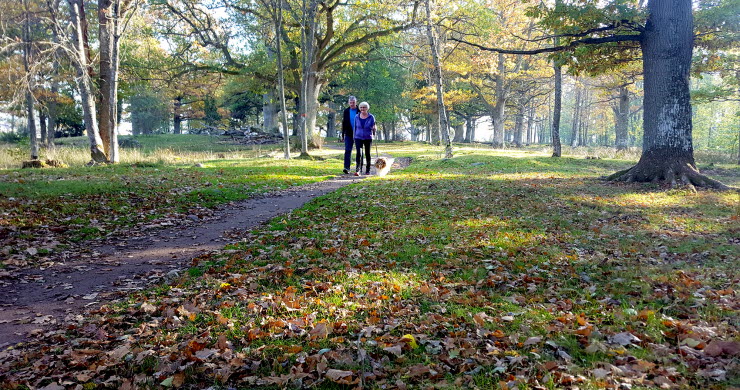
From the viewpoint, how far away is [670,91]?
34.5 ft

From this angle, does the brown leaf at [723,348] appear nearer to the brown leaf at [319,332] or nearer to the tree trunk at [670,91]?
the brown leaf at [319,332]

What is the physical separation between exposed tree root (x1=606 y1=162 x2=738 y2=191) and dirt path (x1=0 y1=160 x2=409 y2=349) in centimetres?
1021

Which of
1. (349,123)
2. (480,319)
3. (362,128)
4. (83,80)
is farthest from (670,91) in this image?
(83,80)

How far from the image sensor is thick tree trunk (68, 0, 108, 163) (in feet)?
46.9

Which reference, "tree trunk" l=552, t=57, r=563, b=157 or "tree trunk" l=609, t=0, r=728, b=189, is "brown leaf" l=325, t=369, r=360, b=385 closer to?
"tree trunk" l=609, t=0, r=728, b=189

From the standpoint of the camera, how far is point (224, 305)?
4039 millimetres

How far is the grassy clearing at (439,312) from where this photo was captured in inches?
110

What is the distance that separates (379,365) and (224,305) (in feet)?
6.39

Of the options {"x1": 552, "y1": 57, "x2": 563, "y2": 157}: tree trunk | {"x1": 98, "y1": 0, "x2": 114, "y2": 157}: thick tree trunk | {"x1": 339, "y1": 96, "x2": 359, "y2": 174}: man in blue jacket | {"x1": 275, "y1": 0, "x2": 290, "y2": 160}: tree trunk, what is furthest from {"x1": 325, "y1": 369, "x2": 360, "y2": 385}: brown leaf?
{"x1": 552, "y1": 57, "x2": 563, "y2": 157}: tree trunk

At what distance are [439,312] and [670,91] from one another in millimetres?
10779

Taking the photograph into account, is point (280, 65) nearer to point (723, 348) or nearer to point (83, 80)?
point (83, 80)

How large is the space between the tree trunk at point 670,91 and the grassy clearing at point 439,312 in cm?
358

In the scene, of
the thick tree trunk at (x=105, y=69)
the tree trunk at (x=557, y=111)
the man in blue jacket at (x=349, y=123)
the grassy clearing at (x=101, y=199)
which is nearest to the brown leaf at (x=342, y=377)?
the grassy clearing at (x=101, y=199)

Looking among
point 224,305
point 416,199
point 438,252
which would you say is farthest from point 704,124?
point 224,305
